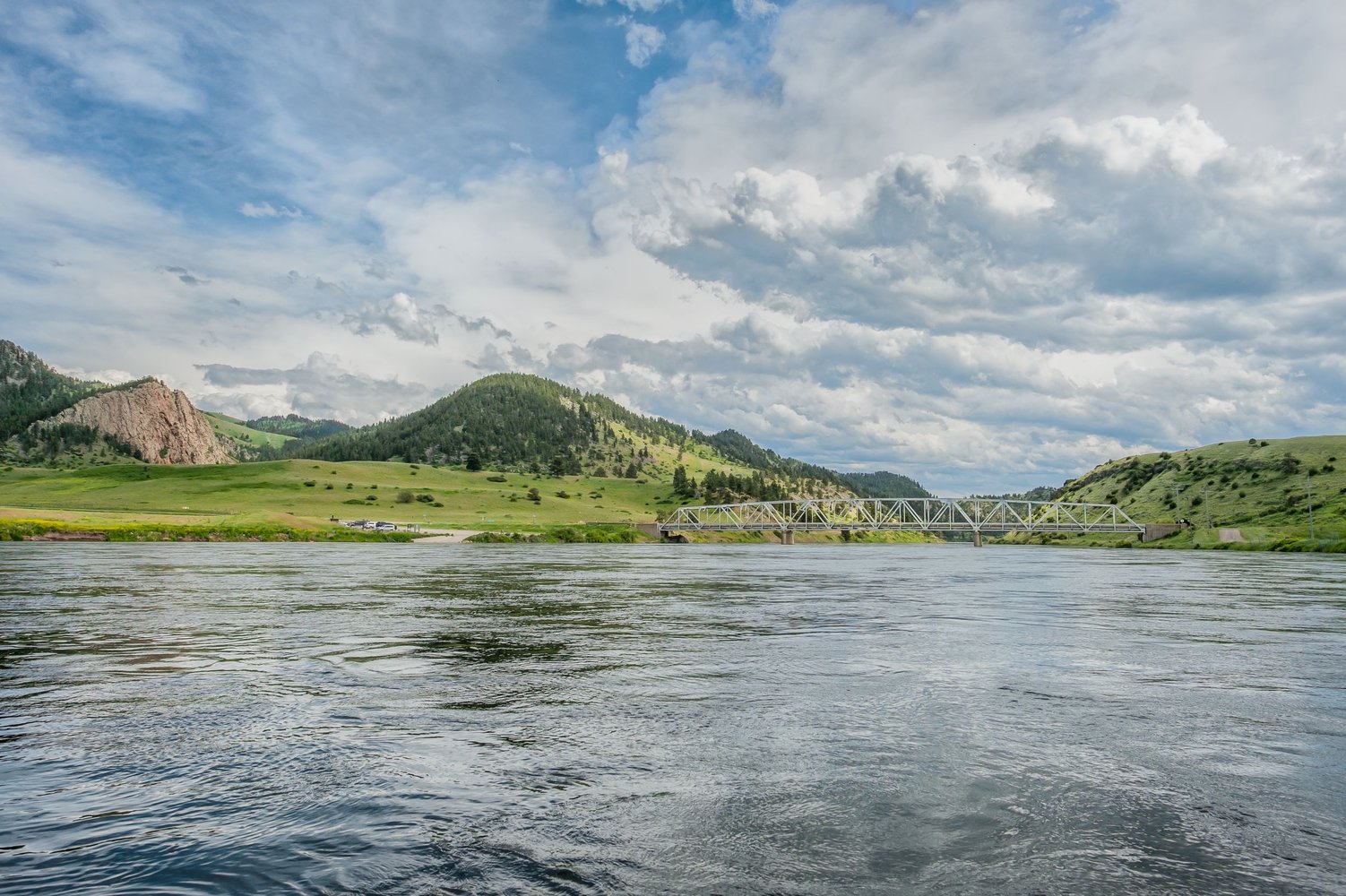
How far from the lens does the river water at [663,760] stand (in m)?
6.45

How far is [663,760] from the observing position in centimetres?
957

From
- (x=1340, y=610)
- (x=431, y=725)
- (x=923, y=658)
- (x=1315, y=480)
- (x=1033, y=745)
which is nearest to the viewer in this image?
(x=1033, y=745)

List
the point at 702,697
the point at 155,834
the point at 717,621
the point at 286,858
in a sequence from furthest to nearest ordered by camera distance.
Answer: the point at 717,621 < the point at 702,697 < the point at 155,834 < the point at 286,858

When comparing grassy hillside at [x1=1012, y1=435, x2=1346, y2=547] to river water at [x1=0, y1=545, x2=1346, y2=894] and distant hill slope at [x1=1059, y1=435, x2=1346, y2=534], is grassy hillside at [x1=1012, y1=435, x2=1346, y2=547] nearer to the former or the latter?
distant hill slope at [x1=1059, y1=435, x2=1346, y2=534]

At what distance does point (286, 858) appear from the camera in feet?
21.3

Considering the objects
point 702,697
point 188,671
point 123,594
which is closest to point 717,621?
point 702,697

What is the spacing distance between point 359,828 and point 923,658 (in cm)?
1350

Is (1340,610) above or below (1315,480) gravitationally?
below

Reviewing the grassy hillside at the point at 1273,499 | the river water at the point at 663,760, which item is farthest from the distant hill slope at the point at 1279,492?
the river water at the point at 663,760

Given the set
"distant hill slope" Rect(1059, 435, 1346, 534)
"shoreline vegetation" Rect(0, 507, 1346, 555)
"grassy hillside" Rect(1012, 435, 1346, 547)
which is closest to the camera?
"shoreline vegetation" Rect(0, 507, 1346, 555)

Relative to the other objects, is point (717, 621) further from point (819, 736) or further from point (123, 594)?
point (123, 594)

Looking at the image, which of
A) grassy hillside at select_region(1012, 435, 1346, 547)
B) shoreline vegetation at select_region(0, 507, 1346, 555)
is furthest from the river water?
grassy hillside at select_region(1012, 435, 1346, 547)

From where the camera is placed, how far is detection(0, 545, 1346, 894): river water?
645 centimetres

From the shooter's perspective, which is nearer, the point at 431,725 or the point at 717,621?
the point at 431,725
